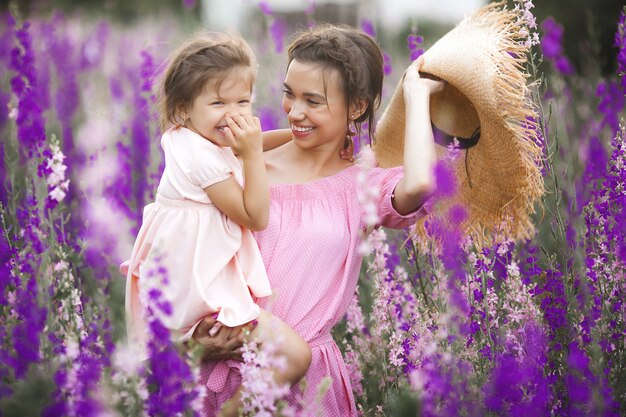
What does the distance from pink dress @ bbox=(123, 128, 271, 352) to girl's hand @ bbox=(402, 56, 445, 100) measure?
576 mm

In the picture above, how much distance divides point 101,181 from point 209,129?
1.21 m

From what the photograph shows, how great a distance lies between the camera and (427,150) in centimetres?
219

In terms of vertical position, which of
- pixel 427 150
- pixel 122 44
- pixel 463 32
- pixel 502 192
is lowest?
pixel 122 44

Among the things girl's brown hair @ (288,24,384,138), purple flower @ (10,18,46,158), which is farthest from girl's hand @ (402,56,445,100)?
purple flower @ (10,18,46,158)

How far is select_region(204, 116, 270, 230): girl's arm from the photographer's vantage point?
2074mm

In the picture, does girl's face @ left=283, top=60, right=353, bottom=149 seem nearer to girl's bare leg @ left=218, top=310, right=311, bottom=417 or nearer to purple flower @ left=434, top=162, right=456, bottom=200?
purple flower @ left=434, top=162, right=456, bottom=200

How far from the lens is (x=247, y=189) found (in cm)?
208

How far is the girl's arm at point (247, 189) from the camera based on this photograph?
2074 millimetres

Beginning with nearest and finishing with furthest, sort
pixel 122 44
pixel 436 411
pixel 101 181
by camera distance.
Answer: pixel 436 411 → pixel 101 181 → pixel 122 44

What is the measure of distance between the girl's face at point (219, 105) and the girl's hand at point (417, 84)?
49 centimetres

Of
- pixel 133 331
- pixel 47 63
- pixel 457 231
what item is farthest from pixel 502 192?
pixel 47 63

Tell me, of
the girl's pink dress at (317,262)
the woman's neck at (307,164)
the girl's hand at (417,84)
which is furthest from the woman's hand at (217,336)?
the girl's hand at (417,84)

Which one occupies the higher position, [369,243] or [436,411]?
[369,243]

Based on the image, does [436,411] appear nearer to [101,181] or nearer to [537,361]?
[537,361]
